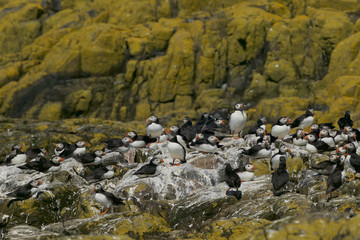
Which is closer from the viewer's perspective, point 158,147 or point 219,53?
point 158,147

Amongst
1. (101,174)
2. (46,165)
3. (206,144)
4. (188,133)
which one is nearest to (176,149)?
(206,144)

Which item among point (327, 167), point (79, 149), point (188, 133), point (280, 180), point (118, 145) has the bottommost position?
point (79, 149)

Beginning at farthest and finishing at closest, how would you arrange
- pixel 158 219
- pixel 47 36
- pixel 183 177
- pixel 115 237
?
1. pixel 47 36
2. pixel 183 177
3. pixel 158 219
4. pixel 115 237

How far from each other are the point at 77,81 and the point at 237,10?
47.6ft

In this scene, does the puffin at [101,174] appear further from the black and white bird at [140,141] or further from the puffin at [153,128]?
the puffin at [153,128]

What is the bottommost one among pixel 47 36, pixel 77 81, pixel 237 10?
pixel 77 81

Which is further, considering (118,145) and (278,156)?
(118,145)

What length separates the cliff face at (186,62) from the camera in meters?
37.0

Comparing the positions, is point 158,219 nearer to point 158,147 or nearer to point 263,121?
point 158,147

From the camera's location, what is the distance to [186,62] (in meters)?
38.8

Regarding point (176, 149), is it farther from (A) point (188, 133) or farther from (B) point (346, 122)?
(B) point (346, 122)

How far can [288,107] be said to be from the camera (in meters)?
30.4

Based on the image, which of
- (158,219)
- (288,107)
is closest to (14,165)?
(158,219)

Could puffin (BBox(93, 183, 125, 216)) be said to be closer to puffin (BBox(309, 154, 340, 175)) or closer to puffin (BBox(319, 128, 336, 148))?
puffin (BBox(309, 154, 340, 175))
